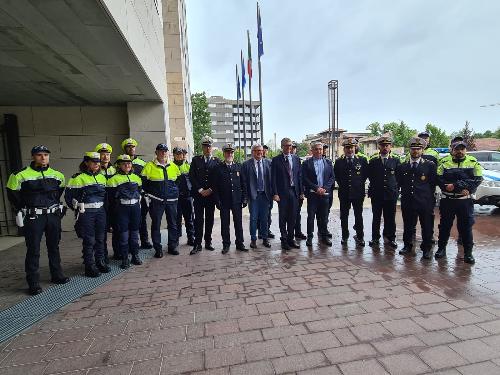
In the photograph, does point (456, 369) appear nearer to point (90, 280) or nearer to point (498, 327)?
point (498, 327)

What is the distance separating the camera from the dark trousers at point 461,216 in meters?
4.40

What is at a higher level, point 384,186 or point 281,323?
point 384,186

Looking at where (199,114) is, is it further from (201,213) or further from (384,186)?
(384,186)

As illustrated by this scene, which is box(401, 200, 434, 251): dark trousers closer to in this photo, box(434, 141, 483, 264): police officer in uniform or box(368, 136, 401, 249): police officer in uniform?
box(434, 141, 483, 264): police officer in uniform

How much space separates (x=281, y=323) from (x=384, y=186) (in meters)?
3.36

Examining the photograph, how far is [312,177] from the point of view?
18.4 ft

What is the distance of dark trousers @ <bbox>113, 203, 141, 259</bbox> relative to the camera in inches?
185

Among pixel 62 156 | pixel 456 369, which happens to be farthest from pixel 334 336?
pixel 62 156

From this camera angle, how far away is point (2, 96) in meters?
6.43

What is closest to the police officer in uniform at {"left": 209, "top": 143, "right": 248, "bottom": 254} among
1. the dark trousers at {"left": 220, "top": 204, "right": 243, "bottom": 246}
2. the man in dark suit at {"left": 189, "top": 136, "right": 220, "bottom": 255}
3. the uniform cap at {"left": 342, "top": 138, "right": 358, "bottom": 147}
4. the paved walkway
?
the dark trousers at {"left": 220, "top": 204, "right": 243, "bottom": 246}

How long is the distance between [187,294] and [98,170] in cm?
228

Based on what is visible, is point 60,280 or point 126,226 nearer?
point 60,280

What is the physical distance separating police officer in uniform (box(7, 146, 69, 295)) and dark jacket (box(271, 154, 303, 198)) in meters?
3.39

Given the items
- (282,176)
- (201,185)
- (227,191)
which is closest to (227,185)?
(227,191)
